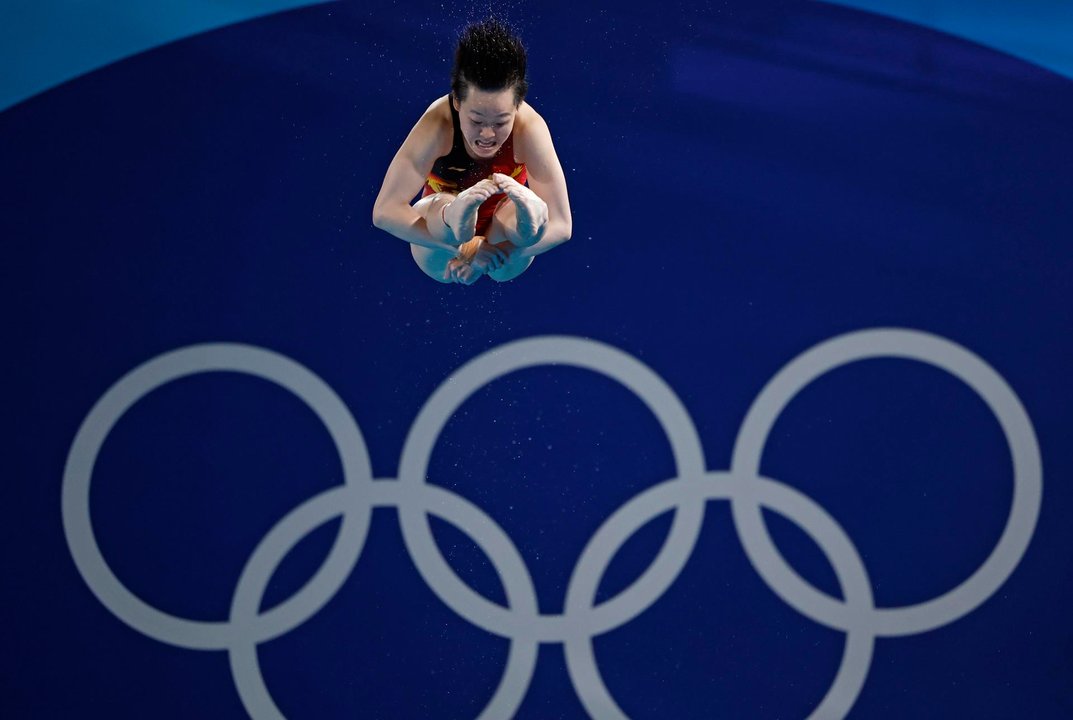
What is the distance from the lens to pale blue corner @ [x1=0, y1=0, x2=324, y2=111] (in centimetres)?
555

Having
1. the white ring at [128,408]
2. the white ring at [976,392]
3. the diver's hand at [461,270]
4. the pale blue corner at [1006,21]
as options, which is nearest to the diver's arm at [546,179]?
the diver's hand at [461,270]

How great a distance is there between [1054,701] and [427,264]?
400cm

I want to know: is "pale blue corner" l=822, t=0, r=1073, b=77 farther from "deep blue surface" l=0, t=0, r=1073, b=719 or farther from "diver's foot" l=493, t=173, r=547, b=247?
"diver's foot" l=493, t=173, r=547, b=247

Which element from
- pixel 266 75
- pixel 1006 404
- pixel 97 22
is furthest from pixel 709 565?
pixel 97 22

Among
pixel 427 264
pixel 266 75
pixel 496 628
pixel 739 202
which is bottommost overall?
pixel 496 628

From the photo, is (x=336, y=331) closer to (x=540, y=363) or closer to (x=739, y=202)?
(x=540, y=363)

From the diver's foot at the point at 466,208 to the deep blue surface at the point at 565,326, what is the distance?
7.33ft

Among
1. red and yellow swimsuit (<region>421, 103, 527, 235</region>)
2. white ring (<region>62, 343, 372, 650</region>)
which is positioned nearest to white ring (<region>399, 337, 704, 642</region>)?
white ring (<region>62, 343, 372, 650</region>)

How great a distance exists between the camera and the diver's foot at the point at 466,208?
3324 millimetres

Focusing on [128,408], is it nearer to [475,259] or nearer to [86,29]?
[86,29]

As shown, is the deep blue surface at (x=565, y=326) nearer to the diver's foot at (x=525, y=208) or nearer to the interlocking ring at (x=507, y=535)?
the interlocking ring at (x=507, y=535)

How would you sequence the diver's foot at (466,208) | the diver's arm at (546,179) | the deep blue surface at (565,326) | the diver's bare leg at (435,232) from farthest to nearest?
the deep blue surface at (565,326), the diver's arm at (546,179), the diver's bare leg at (435,232), the diver's foot at (466,208)

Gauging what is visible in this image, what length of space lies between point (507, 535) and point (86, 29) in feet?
9.89

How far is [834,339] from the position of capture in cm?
584
